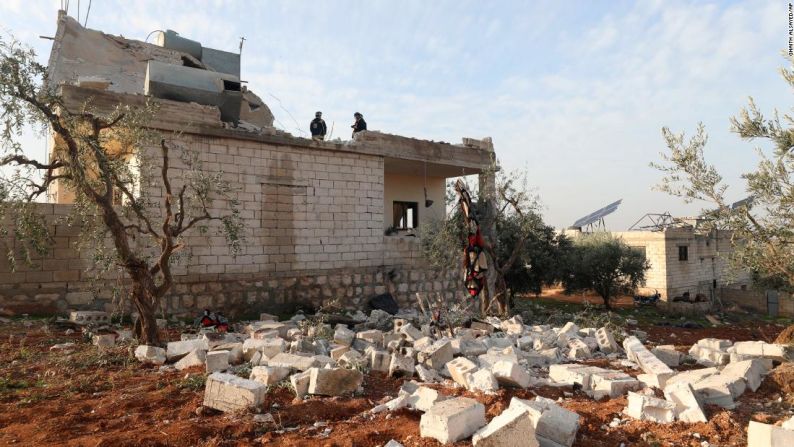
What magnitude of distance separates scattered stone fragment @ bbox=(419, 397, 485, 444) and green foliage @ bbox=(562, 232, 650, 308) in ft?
54.3

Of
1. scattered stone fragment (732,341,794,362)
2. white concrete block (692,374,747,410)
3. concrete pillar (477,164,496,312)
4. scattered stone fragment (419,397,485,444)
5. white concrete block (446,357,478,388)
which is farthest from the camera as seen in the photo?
concrete pillar (477,164,496,312)

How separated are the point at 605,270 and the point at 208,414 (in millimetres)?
18090

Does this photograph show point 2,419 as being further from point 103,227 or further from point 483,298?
point 483,298

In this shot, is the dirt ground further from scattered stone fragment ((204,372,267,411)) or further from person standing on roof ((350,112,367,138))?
person standing on roof ((350,112,367,138))

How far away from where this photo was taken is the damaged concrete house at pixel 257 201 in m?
9.77

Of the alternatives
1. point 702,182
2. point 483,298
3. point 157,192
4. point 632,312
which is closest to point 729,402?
point 702,182

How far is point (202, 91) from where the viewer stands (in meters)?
11.6

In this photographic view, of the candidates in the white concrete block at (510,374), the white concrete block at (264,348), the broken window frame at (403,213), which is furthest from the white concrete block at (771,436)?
the broken window frame at (403,213)

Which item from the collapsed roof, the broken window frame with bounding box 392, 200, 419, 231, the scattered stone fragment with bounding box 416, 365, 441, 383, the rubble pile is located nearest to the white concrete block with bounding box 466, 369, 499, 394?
the rubble pile

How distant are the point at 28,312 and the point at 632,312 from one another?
55.4 feet

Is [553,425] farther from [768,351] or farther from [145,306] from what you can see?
[145,306]

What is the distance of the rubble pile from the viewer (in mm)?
3822

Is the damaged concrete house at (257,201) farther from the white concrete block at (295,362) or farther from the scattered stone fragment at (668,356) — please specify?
the scattered stone fragment at (668,356)

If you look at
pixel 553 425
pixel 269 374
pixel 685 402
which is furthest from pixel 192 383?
pixel 685 402
